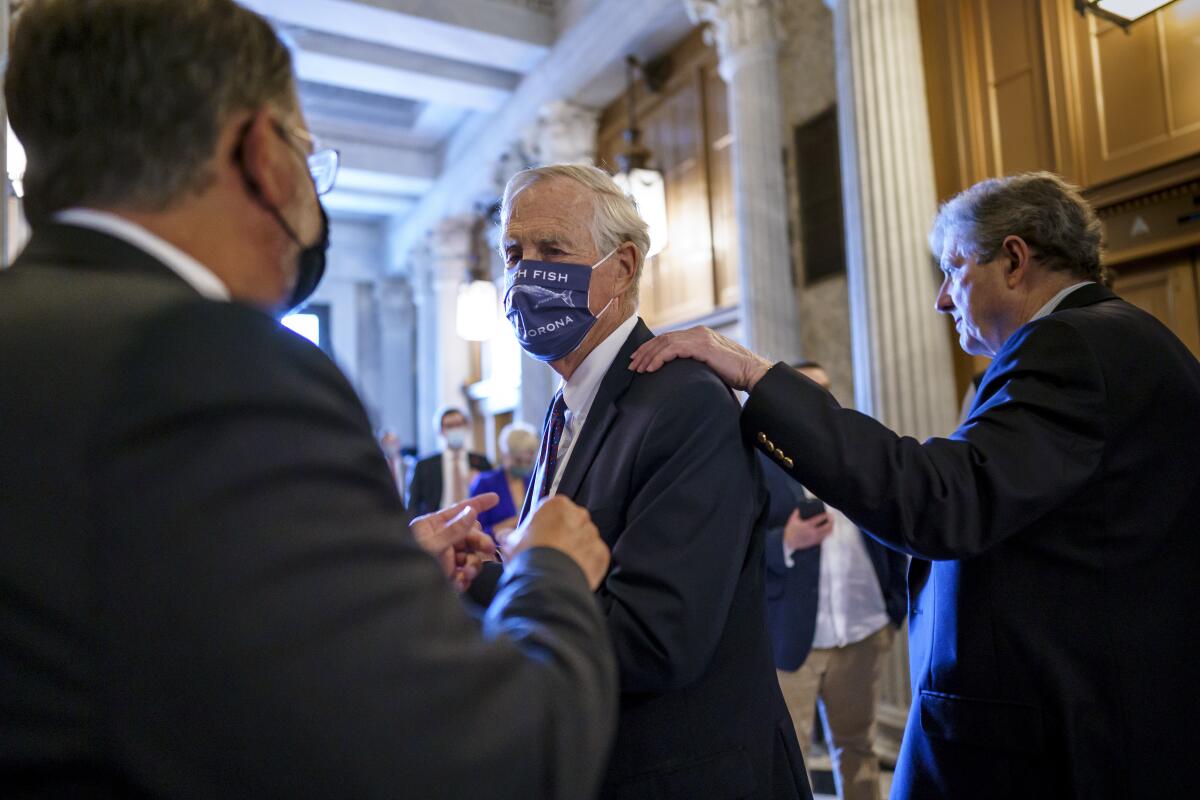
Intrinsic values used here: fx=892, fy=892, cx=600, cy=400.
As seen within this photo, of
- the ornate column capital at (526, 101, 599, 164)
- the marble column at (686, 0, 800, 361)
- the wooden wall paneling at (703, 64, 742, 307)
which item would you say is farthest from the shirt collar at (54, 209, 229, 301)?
the ornate column capital at (526, 101, 599, 164)

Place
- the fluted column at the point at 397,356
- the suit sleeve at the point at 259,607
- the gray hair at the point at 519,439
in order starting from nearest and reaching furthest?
the suit sleeve at the point at 259,607, the gray hair at the point at 519,439, the fluted column at the point at 397,356

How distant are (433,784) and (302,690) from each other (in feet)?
0.38

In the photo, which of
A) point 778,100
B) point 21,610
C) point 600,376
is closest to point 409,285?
point 778,100

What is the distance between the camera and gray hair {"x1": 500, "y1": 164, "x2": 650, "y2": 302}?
1851mm

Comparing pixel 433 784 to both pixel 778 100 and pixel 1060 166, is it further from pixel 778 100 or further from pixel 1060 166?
pixel 778 100

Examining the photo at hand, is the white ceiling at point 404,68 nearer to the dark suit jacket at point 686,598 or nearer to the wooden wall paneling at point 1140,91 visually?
the wooden wall paneling at point 1140,91

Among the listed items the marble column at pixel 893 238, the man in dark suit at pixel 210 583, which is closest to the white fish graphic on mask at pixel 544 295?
the man in dark suit at pixel 210 583

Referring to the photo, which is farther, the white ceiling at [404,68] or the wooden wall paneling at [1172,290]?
the white ceiling at [404,68]

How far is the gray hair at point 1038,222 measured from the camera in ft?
5.83

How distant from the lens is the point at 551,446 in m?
1.86

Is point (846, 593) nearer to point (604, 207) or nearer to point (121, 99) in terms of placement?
point (604, 207)

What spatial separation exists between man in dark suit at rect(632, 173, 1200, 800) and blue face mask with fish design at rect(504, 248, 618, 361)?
0.27 meters

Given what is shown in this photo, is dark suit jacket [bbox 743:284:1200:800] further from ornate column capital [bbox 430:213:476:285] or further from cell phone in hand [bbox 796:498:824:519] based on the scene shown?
ornate column capital [bbox 430:213:476:285]

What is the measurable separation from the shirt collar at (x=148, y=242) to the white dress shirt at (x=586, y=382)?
1041mm
